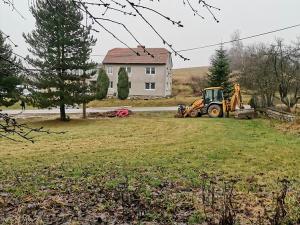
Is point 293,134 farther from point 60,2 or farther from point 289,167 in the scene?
point 60,2

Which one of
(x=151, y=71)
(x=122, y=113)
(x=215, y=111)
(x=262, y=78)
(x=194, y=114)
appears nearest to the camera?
(x=215, y=111)

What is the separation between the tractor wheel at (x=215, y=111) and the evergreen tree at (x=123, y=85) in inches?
902

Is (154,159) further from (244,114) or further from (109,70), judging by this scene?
(109,70)

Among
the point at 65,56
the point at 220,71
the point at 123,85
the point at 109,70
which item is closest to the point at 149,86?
the point at 123,85

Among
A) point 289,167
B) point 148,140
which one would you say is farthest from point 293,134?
point 289,167

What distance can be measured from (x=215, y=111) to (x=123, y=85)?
76.6 ft

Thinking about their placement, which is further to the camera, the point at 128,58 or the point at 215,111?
the point at 128,58

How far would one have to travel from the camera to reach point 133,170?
1011cm

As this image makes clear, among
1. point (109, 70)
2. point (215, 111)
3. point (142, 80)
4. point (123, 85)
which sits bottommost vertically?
point (215, 111)

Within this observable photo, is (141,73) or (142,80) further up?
(141,73)

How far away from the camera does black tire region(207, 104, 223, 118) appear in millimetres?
29875

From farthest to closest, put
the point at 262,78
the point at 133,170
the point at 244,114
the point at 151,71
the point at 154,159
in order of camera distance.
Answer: the point at 151,71 < the point at 262,78 < the point at 244,114 < the point at 154,159 < the point at 133,170

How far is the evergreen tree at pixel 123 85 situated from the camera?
51531mm

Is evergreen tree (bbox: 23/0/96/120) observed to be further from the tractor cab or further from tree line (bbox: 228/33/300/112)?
tree line (bbox: 228/33/300/112)
